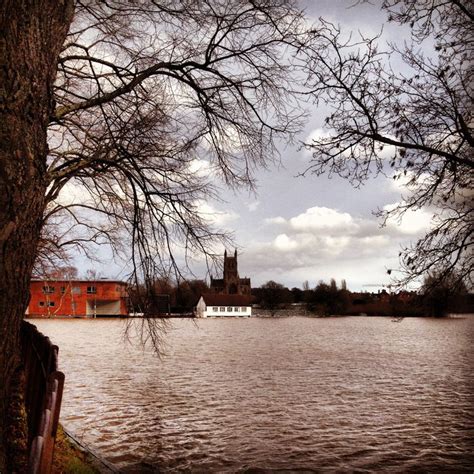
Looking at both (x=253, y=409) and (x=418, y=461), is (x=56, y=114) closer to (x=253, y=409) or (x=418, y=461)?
(x=418, y=461)

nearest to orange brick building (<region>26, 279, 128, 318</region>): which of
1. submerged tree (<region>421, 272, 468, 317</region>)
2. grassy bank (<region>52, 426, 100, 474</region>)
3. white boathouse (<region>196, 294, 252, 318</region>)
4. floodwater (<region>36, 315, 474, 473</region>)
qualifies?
white boathouse (<region>196, 294, 252, 318</region>)

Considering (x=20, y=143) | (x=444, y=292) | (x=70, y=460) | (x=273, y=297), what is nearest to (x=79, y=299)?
(x=273, y=297)

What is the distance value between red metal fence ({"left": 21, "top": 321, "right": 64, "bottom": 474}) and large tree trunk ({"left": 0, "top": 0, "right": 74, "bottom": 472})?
348 millimetres

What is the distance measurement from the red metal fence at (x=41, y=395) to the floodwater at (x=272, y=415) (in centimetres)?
217

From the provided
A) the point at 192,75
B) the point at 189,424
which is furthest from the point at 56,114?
the point at 189,424

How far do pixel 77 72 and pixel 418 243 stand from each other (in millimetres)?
5419

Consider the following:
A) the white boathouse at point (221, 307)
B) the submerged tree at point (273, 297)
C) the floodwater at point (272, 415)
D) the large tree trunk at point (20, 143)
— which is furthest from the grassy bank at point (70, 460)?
the submerged tree at point (273, 297)

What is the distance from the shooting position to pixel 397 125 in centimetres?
641

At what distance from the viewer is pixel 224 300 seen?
9969 centimetres

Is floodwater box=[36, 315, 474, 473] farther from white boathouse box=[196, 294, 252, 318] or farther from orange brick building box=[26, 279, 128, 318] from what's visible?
white boathouse box=[196, 294, 252, 318]

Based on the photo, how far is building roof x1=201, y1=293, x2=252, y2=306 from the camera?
97438 millimetres

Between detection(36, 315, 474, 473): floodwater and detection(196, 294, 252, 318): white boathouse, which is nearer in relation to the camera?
detection(36, 315, 474, 473): floodwater

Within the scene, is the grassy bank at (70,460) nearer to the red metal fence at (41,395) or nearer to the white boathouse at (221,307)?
the red metal fence at (41,395)

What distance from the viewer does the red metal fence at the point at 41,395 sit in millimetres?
3318
